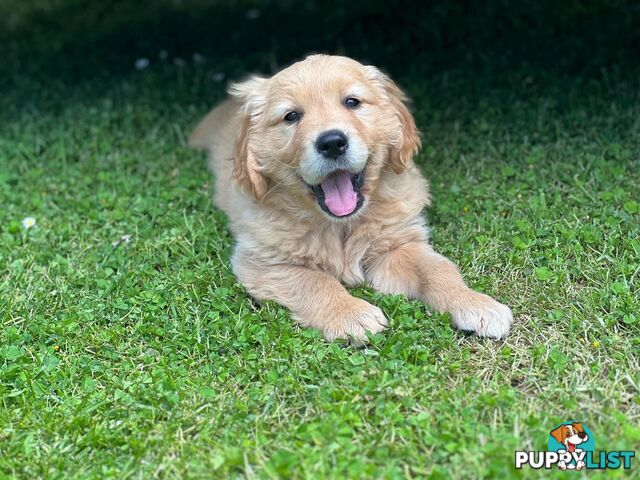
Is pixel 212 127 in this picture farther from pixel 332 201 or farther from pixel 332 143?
pixel 332 143

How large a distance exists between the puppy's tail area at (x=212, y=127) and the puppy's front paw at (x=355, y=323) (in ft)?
7.11

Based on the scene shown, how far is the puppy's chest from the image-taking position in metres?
3.67

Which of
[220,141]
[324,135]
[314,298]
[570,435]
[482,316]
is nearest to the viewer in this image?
[570,435]

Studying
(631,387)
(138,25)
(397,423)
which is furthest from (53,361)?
(138,25)

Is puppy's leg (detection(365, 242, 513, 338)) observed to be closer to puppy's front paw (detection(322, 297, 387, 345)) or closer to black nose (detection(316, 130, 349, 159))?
puppy's front paw (detection(322, 297, 387, 345))

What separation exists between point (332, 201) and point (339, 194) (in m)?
0.05

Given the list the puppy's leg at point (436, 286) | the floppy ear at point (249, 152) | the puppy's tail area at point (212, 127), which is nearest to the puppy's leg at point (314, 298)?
the puppy's leg at point (436, 286)

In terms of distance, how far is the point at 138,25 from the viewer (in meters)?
8.17

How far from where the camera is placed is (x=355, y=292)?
360 centimetres

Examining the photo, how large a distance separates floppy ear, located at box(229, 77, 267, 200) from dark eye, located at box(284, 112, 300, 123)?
0.22 m

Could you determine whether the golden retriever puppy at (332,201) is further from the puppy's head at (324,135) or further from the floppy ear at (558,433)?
the floppy ear at (558,433)

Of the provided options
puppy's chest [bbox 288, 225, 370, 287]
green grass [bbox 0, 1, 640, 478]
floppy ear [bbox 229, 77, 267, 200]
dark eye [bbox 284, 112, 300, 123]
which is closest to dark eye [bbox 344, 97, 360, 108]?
dark eye [bbox 284, 112, 300, 123]

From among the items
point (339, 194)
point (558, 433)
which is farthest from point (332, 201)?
point (558, 433)

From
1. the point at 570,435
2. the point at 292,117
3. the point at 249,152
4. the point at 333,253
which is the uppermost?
the point at 292,117
